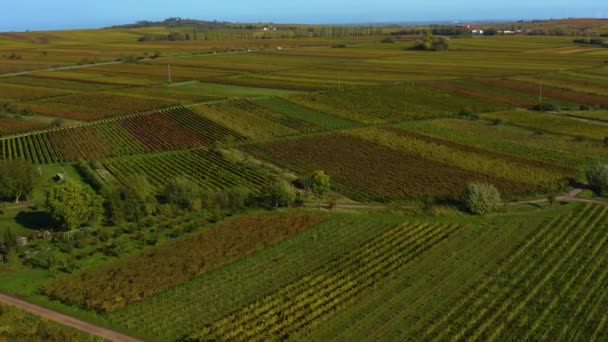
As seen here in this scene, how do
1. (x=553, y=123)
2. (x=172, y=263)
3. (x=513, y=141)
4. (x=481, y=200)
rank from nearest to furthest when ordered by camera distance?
(x=172, y=263) < (x=481, y=200) < (x=513, y=141) < (x=553, y=123)

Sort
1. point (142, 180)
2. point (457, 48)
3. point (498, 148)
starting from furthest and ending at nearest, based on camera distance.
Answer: point (457, 48) < point (498, 148) < point (142, 180)

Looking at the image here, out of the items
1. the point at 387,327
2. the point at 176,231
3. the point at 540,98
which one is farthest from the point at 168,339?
the point at 540,98

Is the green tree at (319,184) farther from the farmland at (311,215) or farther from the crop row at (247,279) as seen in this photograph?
the crop row at (247,279)

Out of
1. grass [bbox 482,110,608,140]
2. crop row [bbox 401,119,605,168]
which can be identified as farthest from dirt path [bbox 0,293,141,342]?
grass [bbox 482,110,608,140]

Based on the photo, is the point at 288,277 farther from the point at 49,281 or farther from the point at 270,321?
the point at 49,281

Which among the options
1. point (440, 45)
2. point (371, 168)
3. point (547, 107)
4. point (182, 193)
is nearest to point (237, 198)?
point (182, 193)

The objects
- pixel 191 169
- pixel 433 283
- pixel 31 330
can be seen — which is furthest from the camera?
pixel 191 169

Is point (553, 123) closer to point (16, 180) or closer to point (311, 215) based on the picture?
point (311, 215)
